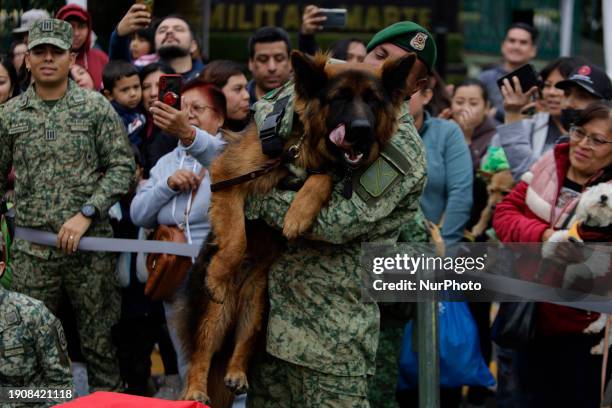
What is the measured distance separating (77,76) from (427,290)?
3.52m

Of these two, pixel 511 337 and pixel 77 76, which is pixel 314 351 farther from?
pixel 77 76

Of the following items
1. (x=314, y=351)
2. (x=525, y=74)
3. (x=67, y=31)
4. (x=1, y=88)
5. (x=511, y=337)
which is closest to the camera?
(x=314, y=351)

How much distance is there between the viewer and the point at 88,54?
777cm

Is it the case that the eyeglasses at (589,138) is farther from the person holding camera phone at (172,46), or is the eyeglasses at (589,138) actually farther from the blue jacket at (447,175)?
the person holding camera phone at (172,46)

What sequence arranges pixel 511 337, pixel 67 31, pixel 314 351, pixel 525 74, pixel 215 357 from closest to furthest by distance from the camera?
1. pixel 314 351
2. pixel 215 357
3. pixel 511 337
4. pixel 67 31
5. pixel 525 74

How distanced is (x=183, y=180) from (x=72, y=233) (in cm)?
72

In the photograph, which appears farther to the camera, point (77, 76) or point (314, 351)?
point (77, 76)

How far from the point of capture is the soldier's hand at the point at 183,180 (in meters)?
5.91

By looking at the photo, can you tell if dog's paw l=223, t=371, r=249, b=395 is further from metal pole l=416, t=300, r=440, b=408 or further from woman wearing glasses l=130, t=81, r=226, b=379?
woman wearing glasses l=130, t=81, r=226, b=379

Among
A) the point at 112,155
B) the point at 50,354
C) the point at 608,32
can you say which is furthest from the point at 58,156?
the point at 608,32

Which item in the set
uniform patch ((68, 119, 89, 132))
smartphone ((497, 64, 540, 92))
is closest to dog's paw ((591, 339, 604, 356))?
smartphone ((497, 64, 540, 92))

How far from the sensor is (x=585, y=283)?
16.1 ft

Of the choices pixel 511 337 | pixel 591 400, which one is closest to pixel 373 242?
pixel 511 337

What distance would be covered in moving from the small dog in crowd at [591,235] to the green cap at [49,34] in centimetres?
307
